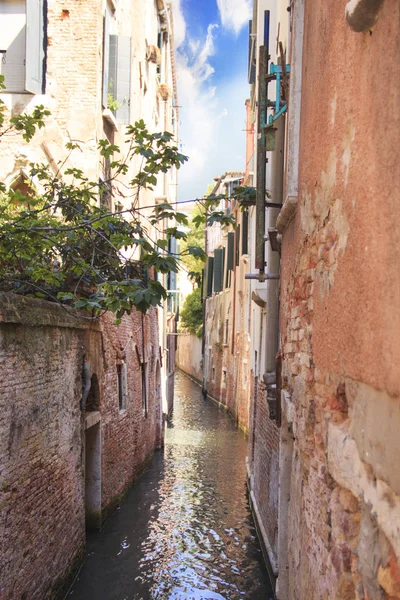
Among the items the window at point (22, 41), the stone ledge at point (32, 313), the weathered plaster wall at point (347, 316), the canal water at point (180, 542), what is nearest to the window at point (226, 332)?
the canal water at point (180, 542)

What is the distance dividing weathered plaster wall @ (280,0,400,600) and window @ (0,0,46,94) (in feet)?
22.1

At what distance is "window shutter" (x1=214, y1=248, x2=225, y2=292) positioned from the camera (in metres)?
28.7

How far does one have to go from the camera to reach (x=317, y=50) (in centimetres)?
432

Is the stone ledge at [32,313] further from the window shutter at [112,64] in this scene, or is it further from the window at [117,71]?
the window shutter at [112,64]

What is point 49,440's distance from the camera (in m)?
6.93

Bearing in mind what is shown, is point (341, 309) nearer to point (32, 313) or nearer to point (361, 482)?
point (361, 482)

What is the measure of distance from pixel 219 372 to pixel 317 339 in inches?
981

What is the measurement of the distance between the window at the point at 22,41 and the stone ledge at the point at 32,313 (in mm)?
4727

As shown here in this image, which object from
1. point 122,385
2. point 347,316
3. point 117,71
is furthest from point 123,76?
point 347,316

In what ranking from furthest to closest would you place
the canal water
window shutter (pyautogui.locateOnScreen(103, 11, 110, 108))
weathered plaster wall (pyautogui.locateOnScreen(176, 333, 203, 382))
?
1. weathered plaster wall (pyautogui.locateOnScreen(176, 333, 203, 382))
2. window shutter (pyautogui.locateOnScreen(103, 11, 110, 108))
3. the canal water

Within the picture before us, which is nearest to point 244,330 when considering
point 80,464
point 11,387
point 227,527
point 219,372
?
point 219,372

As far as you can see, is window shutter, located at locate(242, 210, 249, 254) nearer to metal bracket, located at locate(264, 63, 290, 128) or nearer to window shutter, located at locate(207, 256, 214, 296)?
metal bracket, located at locate(264, 63, 290, 128)

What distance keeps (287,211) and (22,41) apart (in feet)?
23.0

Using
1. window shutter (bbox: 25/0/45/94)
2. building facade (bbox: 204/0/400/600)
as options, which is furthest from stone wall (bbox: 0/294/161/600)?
window shutter (bbox: 25/0/45/94)
